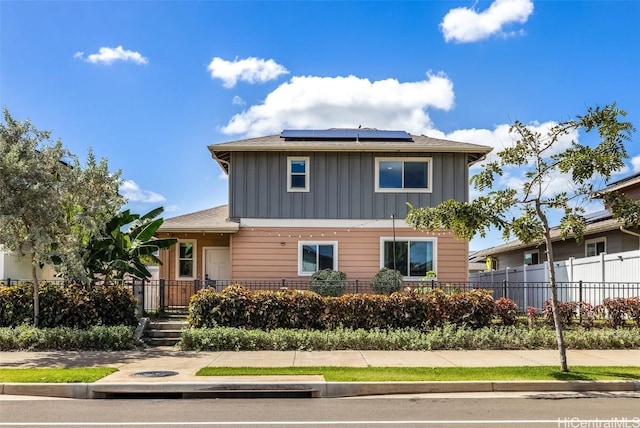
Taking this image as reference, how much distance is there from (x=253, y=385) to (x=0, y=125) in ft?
31.4

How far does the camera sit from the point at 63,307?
16469 mm

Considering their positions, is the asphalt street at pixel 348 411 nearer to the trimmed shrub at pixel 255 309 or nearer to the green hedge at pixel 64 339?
the green hedge at pixel 64 339

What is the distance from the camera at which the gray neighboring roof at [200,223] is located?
21781mm

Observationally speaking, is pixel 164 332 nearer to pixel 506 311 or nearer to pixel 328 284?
pixel 328 284

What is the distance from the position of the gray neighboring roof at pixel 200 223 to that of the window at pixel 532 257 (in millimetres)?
16073

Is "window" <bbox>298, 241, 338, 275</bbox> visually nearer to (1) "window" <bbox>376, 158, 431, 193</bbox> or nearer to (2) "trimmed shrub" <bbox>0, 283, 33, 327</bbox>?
(1) "window" <bbox>376, 158, 431, 193</bbox>

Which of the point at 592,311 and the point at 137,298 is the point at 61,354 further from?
the point at 592,311

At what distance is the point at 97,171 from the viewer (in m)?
16.6

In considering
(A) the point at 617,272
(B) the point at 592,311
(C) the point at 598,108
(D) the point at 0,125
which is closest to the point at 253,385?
(C) the point at 598,108

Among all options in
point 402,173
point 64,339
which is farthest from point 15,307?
point 402,173

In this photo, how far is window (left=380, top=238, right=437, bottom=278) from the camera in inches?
885

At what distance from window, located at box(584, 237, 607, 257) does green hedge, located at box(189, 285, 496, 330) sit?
9.83m

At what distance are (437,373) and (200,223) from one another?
12.9 meters

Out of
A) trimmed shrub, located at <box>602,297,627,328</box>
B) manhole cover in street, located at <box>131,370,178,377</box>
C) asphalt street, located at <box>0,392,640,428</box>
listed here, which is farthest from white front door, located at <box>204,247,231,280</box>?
asphalt street, located at <box>0,392,640,428</box>
